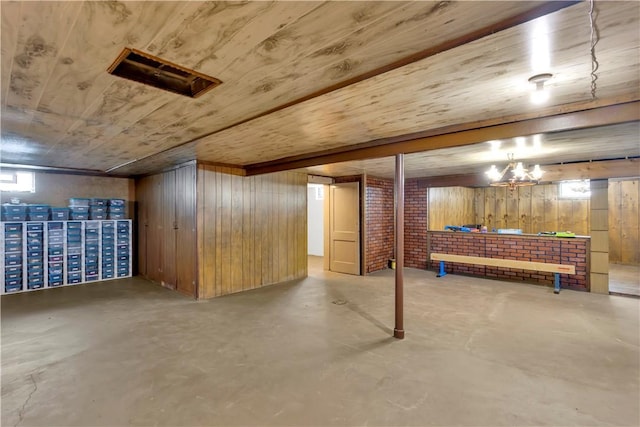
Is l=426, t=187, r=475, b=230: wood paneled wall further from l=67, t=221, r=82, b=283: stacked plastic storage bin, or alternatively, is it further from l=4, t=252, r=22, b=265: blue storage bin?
l=4, t=252, r=22, b=265: blue storage bin

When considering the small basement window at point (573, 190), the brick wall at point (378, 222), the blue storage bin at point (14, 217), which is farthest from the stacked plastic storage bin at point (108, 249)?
the small basement window at point (573, 190)

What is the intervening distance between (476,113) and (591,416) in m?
2.28

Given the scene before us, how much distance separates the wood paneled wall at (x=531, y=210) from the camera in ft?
24.6

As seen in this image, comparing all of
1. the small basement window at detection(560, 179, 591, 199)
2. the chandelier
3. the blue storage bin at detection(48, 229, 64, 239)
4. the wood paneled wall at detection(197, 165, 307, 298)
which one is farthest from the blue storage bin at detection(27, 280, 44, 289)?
the small basement window at detection(560, 179, 591, 199)

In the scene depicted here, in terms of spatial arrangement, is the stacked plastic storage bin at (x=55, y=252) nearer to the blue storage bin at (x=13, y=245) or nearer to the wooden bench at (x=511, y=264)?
the blue storage bin at (x=13, y=245)

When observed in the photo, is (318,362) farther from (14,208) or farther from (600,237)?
(14,208)

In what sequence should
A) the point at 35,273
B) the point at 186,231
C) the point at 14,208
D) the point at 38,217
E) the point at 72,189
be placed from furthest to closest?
the point at 72,189
the point at 38,217
the point at 35,273
the point at 14,208
the point at 186,231

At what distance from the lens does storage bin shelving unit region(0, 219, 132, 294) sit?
16.6ft

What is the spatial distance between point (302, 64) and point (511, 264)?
5.68 m

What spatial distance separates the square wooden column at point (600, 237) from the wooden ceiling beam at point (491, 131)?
384 cm

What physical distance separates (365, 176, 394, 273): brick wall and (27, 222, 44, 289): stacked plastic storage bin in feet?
20.0

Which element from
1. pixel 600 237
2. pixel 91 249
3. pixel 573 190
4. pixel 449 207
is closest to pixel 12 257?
pixel 91 249

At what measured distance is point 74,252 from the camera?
5625 millimetres

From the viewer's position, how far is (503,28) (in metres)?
1.31
